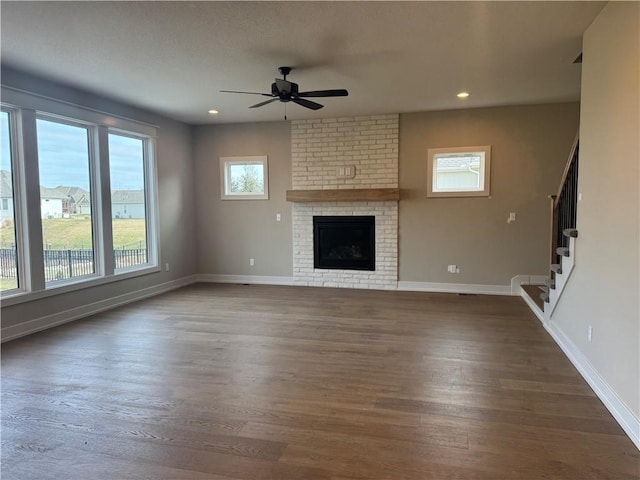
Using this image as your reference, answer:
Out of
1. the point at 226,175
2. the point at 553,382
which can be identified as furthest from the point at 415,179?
the point at 553,382

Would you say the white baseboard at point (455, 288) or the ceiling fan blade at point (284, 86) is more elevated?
the ceiling fan blade at point (284, 86)

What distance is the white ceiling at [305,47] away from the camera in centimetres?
283

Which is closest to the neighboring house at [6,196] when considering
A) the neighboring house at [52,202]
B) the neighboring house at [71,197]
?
the neighboring house at [52,202]

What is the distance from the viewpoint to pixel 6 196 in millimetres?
4066

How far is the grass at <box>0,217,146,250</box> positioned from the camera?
4.41 m

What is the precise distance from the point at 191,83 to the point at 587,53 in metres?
3.88

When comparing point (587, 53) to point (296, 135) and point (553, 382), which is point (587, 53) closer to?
point (553, 382)

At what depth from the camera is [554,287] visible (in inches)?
155

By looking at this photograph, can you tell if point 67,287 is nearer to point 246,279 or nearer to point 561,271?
point 246,279

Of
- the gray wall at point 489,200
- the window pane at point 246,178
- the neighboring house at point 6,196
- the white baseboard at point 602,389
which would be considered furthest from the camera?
the window pane at point 246,178

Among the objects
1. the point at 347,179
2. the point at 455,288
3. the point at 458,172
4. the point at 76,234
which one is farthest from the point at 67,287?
the point at 458,172

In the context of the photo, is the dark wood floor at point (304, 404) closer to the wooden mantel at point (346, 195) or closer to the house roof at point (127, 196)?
the house roof at point (127, 196)

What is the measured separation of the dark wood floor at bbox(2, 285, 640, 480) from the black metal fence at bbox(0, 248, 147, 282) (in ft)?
2.29

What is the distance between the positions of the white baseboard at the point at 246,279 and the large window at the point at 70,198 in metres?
1.15
